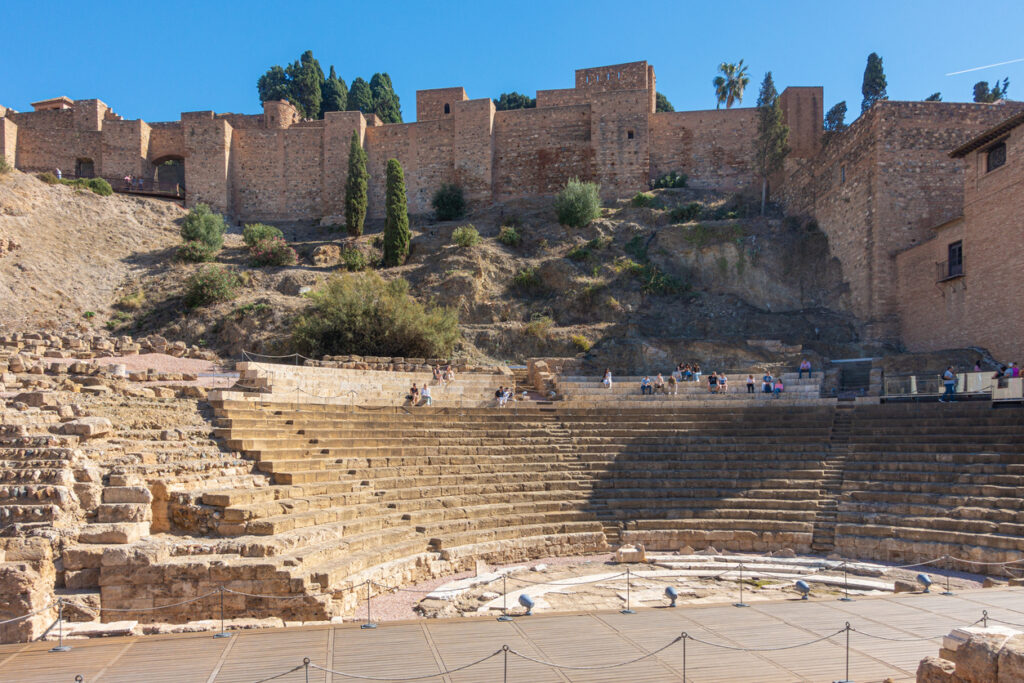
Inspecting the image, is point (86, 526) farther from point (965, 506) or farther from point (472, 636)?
point (965, 506)

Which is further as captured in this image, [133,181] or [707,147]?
[133,181]

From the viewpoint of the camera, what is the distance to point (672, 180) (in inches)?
1314

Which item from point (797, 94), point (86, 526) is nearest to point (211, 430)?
point (86, 526)

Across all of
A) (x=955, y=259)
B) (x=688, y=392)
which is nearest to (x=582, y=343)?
(x=688, y=392)

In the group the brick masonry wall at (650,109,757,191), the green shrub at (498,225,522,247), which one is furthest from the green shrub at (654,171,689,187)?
the green shrub at (498,225,522,247)

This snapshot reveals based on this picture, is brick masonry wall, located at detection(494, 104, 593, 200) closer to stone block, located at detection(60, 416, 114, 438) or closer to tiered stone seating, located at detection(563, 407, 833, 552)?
tiered stone seating, located at detection(563, 407, 833, 552)

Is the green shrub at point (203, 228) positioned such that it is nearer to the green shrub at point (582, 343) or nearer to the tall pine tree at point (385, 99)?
the green shrub at point (582, 343)

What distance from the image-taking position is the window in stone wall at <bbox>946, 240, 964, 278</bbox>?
19656mm

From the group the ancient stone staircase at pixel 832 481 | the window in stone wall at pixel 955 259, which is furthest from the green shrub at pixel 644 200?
the ancient stone staircase at pixel 832 481

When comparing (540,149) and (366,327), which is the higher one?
(540,149)

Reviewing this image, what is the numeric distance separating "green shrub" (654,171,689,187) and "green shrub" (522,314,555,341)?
12.1m

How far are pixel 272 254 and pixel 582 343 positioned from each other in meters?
14.5

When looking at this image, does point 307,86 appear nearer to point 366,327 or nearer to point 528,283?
point 528,283

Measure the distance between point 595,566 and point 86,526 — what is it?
23.1 ft
